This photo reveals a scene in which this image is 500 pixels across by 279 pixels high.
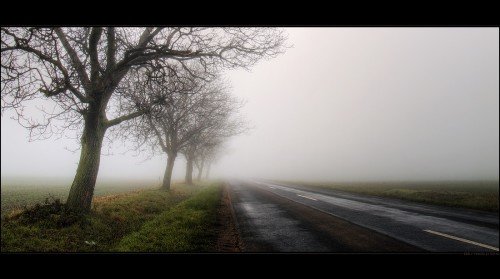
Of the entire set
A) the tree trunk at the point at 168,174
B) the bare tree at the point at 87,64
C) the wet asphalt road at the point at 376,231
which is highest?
the bare tree at the point at 87,64

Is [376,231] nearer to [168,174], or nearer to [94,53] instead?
[94,53]

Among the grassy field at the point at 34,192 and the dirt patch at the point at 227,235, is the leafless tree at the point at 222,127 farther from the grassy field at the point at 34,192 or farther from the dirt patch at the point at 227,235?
the dirt patch at the point at 227,235

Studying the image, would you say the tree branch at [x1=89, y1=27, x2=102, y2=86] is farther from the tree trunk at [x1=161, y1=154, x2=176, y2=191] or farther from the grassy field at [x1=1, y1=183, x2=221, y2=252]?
the tree trunk at [x1=161, y1=154, x2=176, y2=191]

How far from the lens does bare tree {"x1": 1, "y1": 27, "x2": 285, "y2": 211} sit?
8719 millimetres

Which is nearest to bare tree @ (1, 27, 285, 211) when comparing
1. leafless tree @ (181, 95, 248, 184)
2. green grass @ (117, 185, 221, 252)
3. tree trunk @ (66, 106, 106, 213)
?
tree trunk @ (66, 106, 106, 213)

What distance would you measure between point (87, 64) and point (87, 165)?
11.6ft

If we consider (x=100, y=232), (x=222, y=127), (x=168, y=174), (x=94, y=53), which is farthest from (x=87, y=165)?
(x=222, y=127)

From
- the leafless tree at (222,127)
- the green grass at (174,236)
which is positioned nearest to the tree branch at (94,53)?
the green grass at (174,236)

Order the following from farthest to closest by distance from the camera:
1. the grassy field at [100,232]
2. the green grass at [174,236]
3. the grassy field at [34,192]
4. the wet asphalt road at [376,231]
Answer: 1. the grassy field at [34,192]
2. the grassy field at [100,232]
3. the green grass at [174,236]
4. the wet asphalt road at [376,231]

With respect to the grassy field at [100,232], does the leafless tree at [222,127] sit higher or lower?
higher

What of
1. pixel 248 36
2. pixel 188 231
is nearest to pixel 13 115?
pixel 188 231

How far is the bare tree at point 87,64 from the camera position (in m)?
8.72

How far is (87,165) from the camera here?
1081 centimetres
